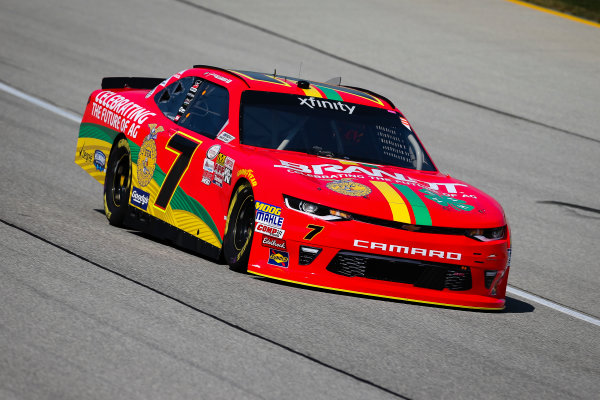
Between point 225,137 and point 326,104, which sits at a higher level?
point 326,104

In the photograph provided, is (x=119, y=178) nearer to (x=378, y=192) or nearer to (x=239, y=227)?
(x=239, y=227)

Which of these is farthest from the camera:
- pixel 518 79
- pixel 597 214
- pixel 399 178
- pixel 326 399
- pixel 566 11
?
pixel 566 11

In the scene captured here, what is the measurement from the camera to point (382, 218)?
688cm

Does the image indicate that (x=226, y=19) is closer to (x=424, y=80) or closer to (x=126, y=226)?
(x=424, y=80)

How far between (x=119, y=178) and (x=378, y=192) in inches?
123

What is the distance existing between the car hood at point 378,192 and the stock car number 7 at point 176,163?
0.76m

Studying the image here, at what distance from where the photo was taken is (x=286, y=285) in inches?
283

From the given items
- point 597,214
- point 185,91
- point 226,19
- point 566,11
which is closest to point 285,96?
point 185,91

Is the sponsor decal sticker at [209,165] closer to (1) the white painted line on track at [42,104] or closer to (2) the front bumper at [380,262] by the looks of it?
(2) the front bumper at [380,262]

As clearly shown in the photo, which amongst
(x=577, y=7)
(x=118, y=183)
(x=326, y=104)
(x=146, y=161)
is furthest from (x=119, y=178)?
(x=577, y=7)

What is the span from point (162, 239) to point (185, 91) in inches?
50.0

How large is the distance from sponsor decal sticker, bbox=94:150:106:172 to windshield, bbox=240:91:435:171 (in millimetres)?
2000

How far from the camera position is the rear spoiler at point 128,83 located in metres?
10.1

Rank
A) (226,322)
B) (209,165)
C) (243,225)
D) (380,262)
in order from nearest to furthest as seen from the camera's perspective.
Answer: (226,322) < (380,262) < (243,225) < (209,165)
